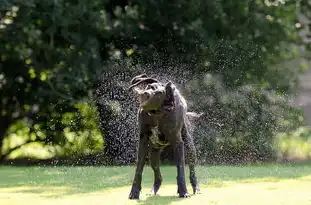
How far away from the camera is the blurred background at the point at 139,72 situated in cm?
1677

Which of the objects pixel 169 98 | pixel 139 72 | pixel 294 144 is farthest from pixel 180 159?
pixel 294 144

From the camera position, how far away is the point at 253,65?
1784cm

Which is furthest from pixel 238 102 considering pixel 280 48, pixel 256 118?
pixel 280 48

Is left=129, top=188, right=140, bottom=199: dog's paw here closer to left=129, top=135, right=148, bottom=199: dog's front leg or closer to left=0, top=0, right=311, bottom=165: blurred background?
left=129, top=135, right=148, bottom=199: dog's front leg

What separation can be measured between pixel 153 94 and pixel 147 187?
2.67 meters

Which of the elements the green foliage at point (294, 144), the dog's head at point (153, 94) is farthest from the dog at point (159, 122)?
the green foliage at point (294, 144)

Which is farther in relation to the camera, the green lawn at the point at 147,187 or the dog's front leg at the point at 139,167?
the dog's front leg at the point at 139,167

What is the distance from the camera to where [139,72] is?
17.2 m

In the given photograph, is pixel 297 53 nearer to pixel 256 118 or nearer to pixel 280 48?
pixel 280 48

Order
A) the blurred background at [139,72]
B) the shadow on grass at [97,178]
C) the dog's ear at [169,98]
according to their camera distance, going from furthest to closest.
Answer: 1. the blurred background at [139,72]
2. the shadow on grass at [97,178]
3. the dog's ear at [169,98]

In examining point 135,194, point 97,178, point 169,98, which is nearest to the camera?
point 169,98

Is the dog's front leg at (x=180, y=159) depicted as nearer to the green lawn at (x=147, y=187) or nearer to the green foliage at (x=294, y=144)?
the green lawn at (x=147, y=187)

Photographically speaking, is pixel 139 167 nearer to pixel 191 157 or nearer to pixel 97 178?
pixel 191 157

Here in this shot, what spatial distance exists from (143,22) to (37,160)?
4373mm
